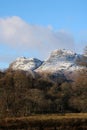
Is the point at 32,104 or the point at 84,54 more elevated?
the point at 84,54

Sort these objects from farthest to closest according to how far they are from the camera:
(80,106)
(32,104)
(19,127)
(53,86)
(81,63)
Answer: (53,86) < (80,106) < (32,104) < (81,63) < (19,127)

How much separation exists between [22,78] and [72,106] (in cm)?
2347

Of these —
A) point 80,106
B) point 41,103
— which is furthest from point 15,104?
point 80,106

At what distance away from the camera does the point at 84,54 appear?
67625 mm

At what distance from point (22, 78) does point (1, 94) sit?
3120 cm

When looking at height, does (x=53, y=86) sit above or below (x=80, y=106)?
above

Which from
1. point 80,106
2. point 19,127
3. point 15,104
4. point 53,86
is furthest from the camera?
point 53,86

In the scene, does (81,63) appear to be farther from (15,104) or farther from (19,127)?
(19,127)

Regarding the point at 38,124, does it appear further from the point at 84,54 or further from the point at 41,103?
the point at 41,103

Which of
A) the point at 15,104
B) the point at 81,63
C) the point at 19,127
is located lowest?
the point at 19,127

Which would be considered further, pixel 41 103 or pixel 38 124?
pixel 41 103

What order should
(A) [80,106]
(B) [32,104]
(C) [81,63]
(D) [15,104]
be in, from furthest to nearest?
(A) [80,106] → (B) [32,104] → (D) [15,104] → (C) [81,63]

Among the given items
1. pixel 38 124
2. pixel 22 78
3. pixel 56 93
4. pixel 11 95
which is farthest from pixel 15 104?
pixel 38 124

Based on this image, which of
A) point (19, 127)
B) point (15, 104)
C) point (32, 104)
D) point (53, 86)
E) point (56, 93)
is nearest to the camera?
point (19, 127)
